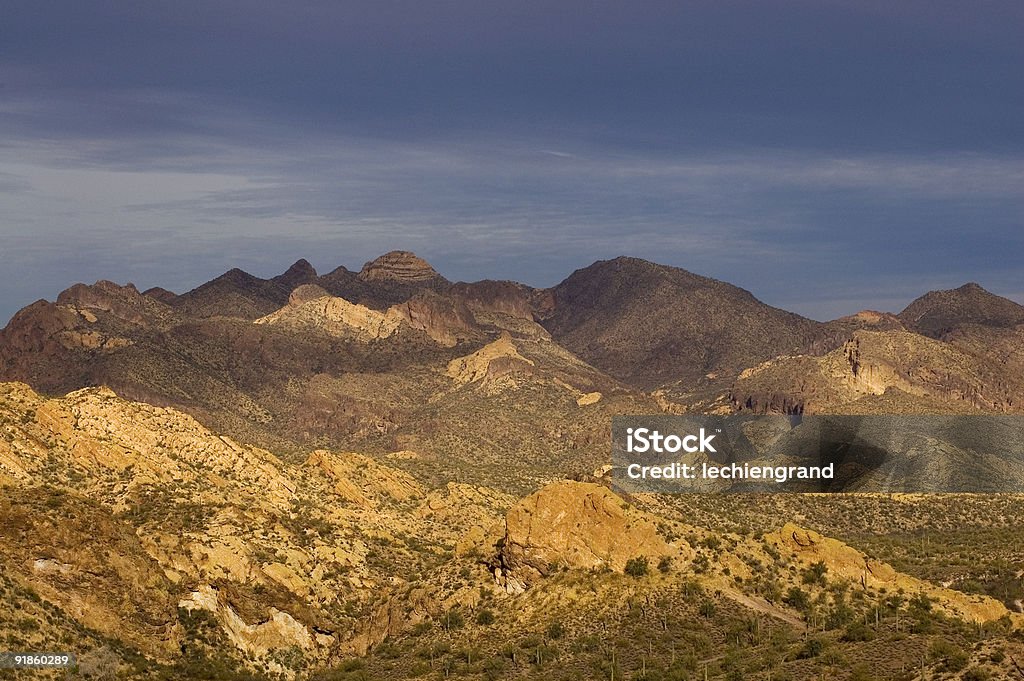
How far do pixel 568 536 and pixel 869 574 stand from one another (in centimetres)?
1883

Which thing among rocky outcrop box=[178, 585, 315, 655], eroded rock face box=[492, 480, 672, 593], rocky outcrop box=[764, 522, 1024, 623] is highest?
eroded rock face box=[492, 480, 672, 593]

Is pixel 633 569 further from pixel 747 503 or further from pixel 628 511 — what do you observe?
pixel 747 503

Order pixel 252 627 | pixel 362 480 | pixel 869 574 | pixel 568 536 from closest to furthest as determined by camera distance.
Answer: pixel 252 627
pixel 568 536
pixel 869 574
pixel 362 480

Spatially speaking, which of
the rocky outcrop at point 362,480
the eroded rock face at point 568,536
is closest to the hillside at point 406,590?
the eroded rock face at point 568,536

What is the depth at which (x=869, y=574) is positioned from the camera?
289 feet

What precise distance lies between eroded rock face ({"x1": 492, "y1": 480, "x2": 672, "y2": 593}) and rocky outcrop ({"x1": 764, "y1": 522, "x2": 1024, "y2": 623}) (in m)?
9.85

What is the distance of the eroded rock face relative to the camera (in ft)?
282

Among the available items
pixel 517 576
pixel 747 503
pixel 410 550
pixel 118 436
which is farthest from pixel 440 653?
pixel 747 503

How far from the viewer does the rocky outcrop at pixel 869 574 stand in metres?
83.4

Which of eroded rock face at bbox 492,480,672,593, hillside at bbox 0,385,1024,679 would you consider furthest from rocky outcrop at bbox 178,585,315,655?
eroded rock face at bbox 492,480,672,593

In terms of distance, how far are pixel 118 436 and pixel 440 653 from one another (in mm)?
37330

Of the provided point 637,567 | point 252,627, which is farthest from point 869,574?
point 252,627

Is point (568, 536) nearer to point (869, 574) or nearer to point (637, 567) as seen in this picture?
point (637, 567)

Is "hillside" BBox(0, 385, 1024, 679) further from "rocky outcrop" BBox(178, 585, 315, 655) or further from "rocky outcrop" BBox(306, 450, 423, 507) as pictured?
"rocky outcrop" BBox(306, 450, 423, 507)
